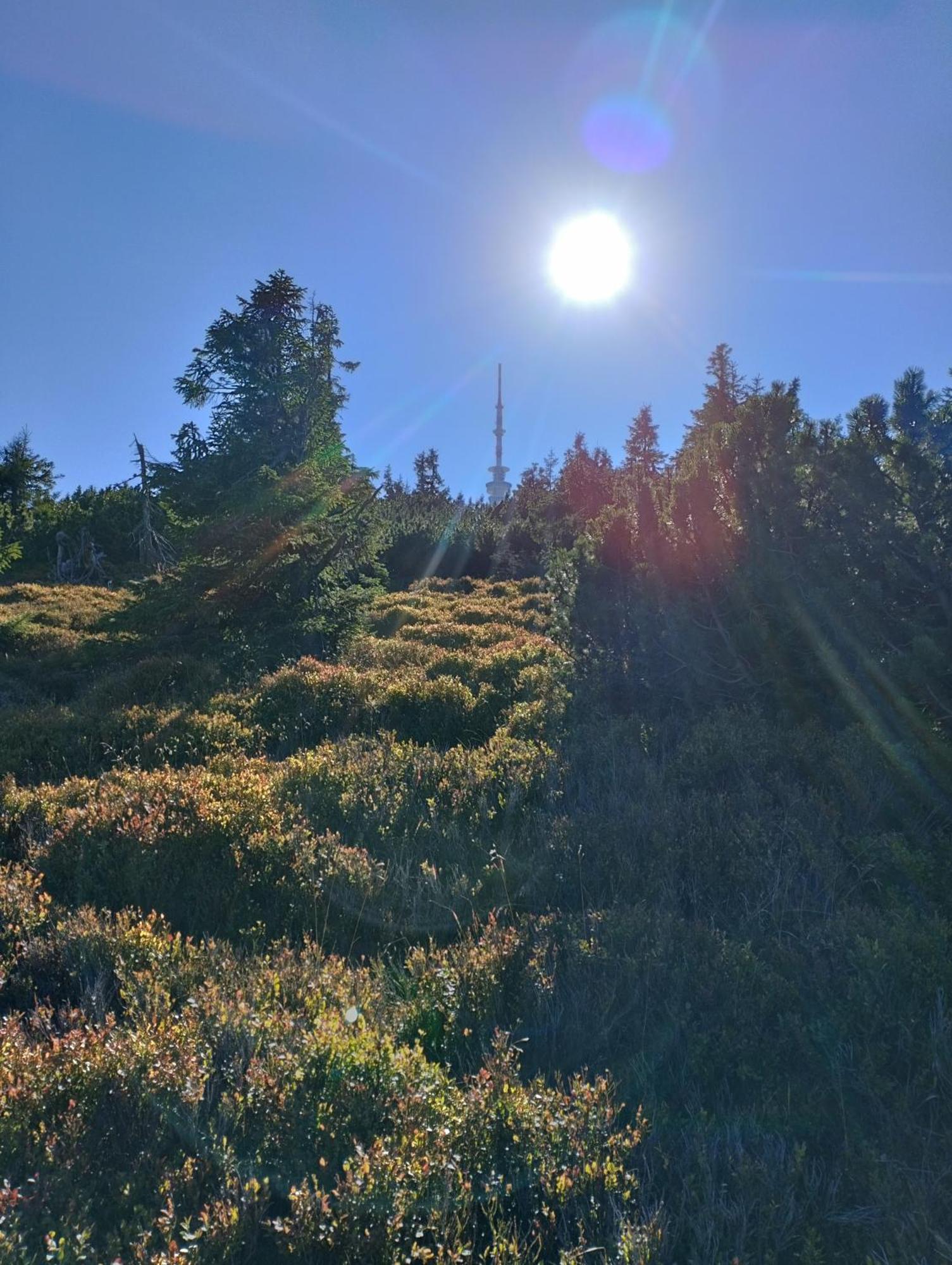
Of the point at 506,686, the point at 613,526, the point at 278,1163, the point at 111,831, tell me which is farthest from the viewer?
the point at 613,526

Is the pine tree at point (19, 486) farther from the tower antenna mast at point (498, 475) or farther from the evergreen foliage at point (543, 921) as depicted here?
the tower antenna mast at point (498, 475)

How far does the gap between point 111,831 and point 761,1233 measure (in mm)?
4131

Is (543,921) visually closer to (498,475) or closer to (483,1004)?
(483,1004)

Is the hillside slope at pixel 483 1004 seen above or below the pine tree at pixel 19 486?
below

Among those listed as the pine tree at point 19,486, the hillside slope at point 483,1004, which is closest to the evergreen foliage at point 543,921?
the hillside slope at point 483,1004

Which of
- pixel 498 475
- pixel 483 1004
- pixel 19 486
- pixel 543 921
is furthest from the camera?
pixel 498 475

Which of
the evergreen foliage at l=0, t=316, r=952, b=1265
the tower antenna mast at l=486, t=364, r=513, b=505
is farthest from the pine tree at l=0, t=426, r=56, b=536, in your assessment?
the tower antenna mast at l=486, t=364, r=513, b=505

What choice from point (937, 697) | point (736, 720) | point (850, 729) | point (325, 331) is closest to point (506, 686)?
point (736, 720)

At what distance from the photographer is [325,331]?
13.0m

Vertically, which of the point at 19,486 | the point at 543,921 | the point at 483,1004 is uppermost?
the point at 19,486

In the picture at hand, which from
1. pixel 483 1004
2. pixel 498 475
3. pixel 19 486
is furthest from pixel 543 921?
pixel 498 475

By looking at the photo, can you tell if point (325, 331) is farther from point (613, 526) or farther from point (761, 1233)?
point (761, 1233)

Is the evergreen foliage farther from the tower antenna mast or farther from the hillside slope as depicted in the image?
the tower antenna mast

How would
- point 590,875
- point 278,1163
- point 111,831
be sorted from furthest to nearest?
point 111,831 → point 590,875 → point 278,1163
